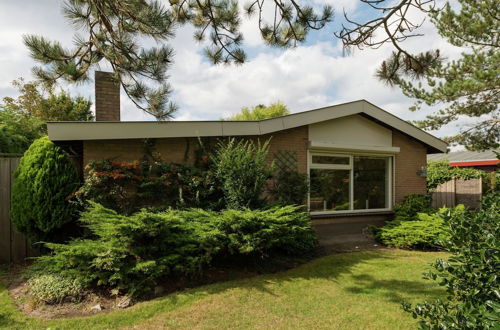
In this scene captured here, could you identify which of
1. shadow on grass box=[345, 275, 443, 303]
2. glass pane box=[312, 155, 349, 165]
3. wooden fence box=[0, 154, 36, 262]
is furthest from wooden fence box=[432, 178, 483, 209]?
wooden fence box=[0, 154, 36, 262]

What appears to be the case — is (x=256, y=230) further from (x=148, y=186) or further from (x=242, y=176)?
(x=148, y=186)

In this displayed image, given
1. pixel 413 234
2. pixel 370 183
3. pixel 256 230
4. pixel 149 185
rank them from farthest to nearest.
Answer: pixel 370 183 < pixel 413 234 < pixel 149 185 < pixel 256 230

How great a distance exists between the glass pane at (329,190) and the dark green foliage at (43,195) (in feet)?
19.0

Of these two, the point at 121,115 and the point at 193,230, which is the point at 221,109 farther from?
the point at 193,230

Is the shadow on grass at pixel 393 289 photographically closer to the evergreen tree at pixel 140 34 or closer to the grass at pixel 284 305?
the grass at pixel 284 305

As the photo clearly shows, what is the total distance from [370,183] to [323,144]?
248 centimetres

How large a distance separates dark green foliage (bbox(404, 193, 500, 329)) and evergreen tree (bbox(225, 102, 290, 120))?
2292cm

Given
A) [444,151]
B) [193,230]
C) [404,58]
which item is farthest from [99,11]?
[444,151]

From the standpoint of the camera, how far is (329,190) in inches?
339

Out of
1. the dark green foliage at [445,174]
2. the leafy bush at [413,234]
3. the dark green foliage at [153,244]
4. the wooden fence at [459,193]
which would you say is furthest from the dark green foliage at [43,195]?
the dark green foliage at [445,174]

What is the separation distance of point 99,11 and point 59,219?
3.78 metres

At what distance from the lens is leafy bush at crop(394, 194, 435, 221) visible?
855 centimetres

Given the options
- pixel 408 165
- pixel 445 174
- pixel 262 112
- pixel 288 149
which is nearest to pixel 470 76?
pixel 408 165

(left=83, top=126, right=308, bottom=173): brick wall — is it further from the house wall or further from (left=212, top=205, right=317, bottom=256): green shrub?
(left=212, top=205, right=317, bottom=256): green shrub
